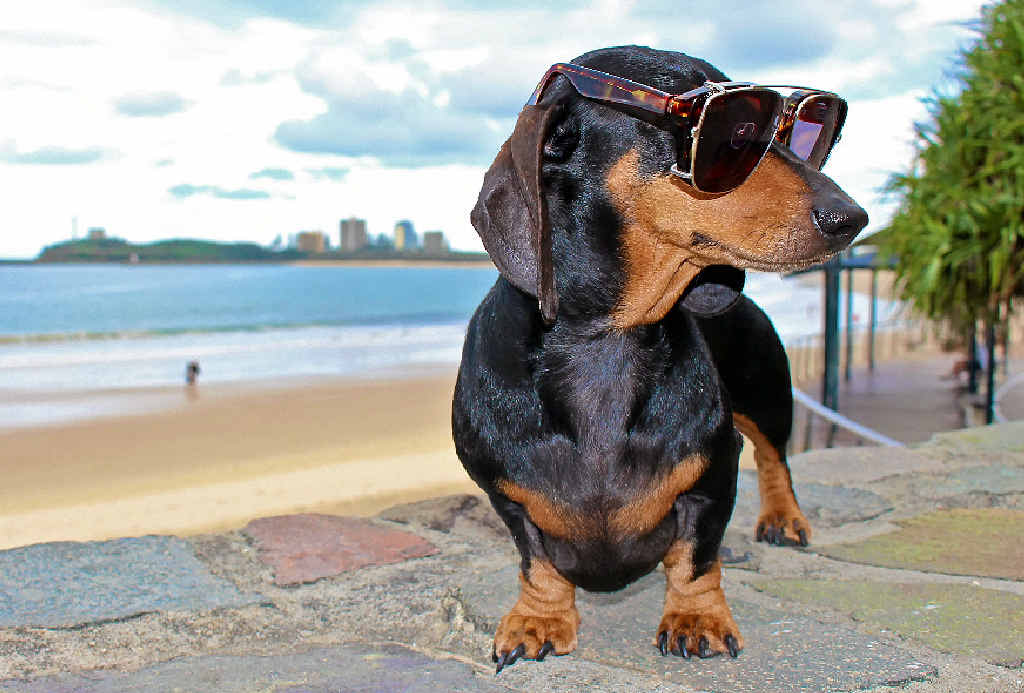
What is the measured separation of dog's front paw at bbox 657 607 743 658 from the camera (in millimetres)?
2191

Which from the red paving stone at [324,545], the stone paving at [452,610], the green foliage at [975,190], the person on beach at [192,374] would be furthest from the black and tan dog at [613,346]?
the person on beach at [192,374]

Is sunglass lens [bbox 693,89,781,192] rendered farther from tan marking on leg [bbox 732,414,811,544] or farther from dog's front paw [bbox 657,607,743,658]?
tan marking on leg [bbox 732,414,811,544]

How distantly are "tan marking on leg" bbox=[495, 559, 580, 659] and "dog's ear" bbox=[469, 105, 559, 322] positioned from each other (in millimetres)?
676

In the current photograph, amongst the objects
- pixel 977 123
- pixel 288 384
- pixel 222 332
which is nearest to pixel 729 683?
pixel 977 123

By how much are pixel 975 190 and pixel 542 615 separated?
3.58 metres

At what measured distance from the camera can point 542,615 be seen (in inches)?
89.7

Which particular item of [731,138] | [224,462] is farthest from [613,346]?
[224,462]

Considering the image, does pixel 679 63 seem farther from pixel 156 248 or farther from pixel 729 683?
pixel 156 248

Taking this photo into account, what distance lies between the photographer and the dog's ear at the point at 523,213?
1877mm

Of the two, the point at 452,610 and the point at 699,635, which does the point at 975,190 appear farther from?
the point at 452,610

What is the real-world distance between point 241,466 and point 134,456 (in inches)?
56.0

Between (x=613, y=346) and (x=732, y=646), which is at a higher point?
(x=613, y=346)

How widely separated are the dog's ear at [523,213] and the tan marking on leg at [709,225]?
168mm

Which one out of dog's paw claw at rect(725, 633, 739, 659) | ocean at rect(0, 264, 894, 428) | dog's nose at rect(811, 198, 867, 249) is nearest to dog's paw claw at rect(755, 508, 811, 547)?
dog's paw claw at rect(725, 633, 739, 659)
